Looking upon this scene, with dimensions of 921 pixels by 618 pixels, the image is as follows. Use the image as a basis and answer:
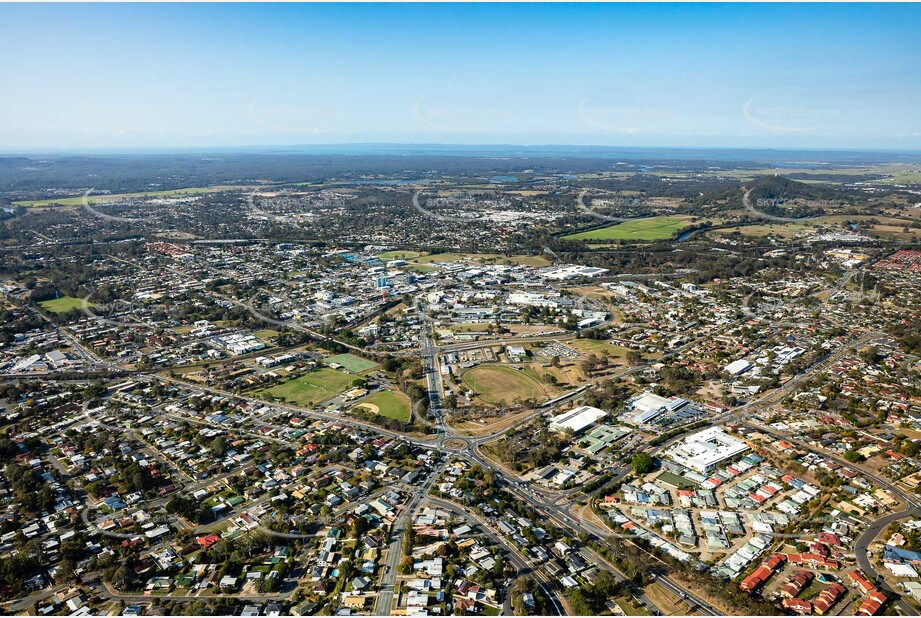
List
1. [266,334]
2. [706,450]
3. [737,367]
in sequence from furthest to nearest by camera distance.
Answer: [266,334] → [737,367] → [706,450]

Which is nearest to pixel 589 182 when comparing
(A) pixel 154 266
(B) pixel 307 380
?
(A) pixel 154 266

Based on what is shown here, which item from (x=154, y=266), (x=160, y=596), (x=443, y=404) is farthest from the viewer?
(x=154, y=266)

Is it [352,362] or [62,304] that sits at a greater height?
[62,304]

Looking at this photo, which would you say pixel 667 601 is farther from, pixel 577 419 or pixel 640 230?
pixel 640 230

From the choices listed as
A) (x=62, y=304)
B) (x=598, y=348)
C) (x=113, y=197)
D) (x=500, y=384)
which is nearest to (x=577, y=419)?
(x=500, y=384)

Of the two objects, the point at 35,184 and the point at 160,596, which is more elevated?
the point at 35,184

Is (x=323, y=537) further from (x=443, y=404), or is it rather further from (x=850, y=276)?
(x=850, y=276)

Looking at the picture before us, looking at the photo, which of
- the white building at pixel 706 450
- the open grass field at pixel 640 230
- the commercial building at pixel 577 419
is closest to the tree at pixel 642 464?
the white building at pixel 706 450
